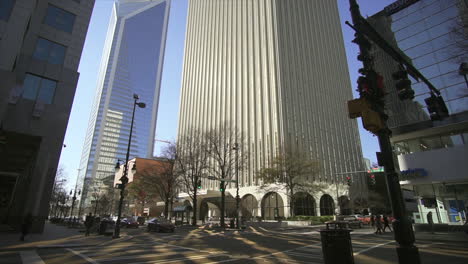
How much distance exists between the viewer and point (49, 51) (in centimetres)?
2438

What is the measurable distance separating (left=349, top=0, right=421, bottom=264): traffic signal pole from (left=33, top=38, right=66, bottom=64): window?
91.0 ft

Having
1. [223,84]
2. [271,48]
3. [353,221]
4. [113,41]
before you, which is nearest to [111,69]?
[113,41]

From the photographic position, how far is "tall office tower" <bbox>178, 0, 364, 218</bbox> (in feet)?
183

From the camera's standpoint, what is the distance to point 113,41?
170375 mm

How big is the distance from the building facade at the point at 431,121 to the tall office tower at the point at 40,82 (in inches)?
1299

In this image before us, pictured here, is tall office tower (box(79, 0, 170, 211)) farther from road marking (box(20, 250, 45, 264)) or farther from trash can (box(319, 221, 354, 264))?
trash can (box(319, 221, 354, 264))

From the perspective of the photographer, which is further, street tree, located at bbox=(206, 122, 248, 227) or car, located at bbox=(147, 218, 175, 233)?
street tree, located at bbox=(206, 122, 248, 227)

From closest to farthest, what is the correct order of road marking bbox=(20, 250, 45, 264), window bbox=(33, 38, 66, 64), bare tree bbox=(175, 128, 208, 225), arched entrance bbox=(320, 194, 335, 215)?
road marking bbox=(20, 250, 45, 264) → window bbox=(33, 38, 66, 64) → bare tree bbox=(175, 128, 208, 225) → arched entrance bbox=(320, 194, 335, 215)

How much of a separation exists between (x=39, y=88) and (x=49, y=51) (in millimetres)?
4119

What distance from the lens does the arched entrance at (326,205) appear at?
169ft

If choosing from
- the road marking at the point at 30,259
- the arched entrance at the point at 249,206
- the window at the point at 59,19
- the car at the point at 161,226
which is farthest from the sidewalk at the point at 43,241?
the arched entrance at the point at 249,206

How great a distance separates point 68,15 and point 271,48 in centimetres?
4541

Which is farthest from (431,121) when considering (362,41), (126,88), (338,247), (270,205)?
(126,88)

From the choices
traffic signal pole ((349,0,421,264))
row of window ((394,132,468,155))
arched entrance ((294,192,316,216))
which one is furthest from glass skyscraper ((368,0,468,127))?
arched entrance ((294,192,316,216))
